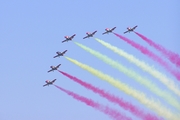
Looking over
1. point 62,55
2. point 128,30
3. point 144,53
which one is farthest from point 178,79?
point 62,55

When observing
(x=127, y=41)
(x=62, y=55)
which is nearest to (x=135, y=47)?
(x=127, y=41)

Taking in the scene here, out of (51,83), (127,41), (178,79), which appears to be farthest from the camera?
(51,83)

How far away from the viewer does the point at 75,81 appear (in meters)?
114

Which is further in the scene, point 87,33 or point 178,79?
point 87,33

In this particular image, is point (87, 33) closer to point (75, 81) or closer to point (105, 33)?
point (105, 33)

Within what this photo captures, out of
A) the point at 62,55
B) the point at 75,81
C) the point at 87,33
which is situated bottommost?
the point at 75,81

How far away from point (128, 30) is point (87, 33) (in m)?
10.3

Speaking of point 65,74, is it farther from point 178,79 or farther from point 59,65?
point 178,79

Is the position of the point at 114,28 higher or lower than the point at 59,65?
higher

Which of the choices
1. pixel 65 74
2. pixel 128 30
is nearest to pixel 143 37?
pixel 128 30

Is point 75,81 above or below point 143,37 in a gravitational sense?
below

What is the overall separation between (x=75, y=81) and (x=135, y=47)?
1597 centimetres

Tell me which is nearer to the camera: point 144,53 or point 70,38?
point 144,53

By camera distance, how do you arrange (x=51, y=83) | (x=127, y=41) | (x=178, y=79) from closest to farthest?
(x=178, y=79), (x=127, y=41), (x=51, y=83)
